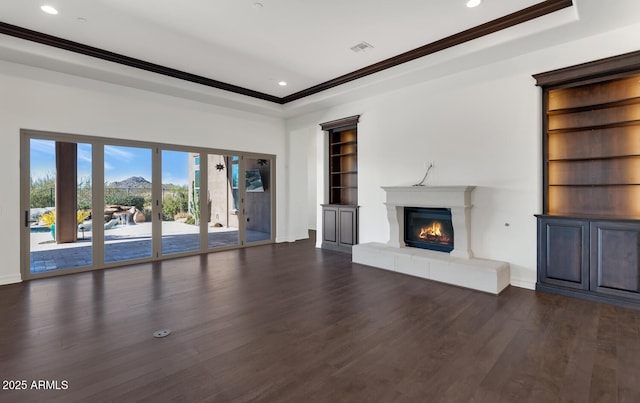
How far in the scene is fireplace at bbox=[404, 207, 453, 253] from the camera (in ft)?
17.2

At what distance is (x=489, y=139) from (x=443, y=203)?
1141 mm

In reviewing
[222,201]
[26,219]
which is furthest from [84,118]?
[222,201]

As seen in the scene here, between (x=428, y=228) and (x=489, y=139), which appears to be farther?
(x=428, y=228)

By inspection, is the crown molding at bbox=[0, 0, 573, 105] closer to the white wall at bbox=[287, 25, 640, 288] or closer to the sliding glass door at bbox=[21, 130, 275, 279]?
the white wall at bbox=[287, 25, 640, 288]

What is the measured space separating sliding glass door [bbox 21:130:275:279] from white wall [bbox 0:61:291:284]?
0.14m

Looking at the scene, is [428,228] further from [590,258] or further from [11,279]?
[11,279]

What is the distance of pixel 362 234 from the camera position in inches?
253

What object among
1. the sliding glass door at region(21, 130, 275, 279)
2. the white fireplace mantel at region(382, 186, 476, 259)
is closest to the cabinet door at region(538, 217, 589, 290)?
the white fireplace mantel at region(382, 186, 476, 259)

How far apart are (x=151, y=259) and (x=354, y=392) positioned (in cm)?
523

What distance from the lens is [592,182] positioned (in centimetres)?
409

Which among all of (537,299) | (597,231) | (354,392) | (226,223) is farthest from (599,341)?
(226,223)

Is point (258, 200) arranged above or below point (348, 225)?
above

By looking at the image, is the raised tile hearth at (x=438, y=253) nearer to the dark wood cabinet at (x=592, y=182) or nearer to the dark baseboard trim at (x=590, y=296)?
the dark baseboard trim at (x=590, y=296)

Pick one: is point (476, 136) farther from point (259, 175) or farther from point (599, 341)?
point (259, 175)
